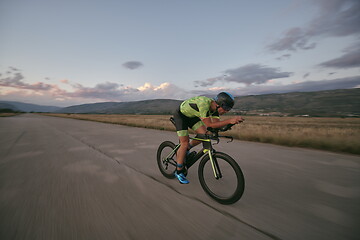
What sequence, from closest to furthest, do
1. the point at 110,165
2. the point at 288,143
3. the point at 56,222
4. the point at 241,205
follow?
the point at 56,222 → the point at 241,205 → the point at 110,165 → the point at 288,143

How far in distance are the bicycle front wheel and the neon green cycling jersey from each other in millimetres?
699

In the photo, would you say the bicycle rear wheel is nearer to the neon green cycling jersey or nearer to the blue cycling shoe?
the blue cycling shoe

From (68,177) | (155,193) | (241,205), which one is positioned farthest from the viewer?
(68,177)

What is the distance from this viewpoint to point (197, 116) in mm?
3064

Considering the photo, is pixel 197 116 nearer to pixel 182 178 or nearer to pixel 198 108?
pixel 198 108

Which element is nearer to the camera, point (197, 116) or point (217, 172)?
point (217, 172)

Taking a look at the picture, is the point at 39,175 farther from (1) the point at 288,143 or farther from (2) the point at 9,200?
(1) the point at 288,143

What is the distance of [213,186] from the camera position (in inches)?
114

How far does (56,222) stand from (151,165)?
8.34 feet

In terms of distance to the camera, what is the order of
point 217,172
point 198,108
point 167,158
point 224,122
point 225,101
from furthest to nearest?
point 167,158 → point 198,108 → point 217,172 → point 225,101 → point 224,122

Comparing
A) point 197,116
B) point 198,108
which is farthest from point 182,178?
point 198,108

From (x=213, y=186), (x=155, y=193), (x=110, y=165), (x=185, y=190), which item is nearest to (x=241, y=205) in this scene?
(x=213, y=186)

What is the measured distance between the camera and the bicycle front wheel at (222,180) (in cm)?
238

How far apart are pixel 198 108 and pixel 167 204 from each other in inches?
62.0
